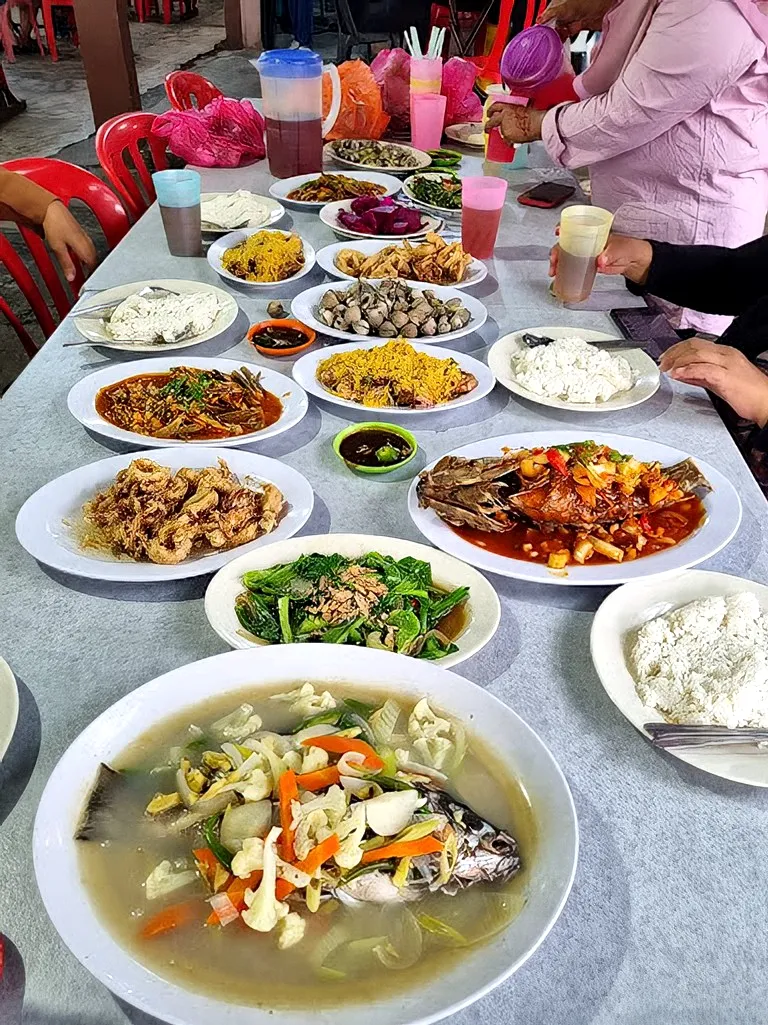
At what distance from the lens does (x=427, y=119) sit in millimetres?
3912

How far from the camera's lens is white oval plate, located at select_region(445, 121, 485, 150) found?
13.8 ft

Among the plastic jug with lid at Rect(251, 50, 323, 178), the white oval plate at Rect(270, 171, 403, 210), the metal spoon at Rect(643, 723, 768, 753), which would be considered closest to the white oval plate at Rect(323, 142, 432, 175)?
the white oval plate at Rect(270, 171, 403, 210)

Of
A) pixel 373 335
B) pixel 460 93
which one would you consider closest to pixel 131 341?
pixel 373 335

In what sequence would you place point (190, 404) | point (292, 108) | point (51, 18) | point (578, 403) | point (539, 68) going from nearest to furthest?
point (190, 404) < point (578, 403) < point (292, 108) < point (539, 68) < point (51, 18)

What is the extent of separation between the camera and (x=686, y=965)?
95 cm

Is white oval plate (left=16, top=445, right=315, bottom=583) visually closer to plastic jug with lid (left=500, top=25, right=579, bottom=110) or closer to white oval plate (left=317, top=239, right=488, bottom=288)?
white oval plate (left=317, top=239, right=488, bottom=288)

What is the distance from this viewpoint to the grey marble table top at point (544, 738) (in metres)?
0.92

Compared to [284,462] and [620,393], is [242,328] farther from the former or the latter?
[620,393]

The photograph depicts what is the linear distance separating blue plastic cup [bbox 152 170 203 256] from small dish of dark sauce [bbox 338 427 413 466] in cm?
134

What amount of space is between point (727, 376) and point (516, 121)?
1.96m

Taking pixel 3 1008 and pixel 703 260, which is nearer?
pixel 3 1008

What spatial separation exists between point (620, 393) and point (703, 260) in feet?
2.93

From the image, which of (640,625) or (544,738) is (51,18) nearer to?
(640,625)

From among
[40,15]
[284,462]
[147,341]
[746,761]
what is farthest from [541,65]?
[40,15]
